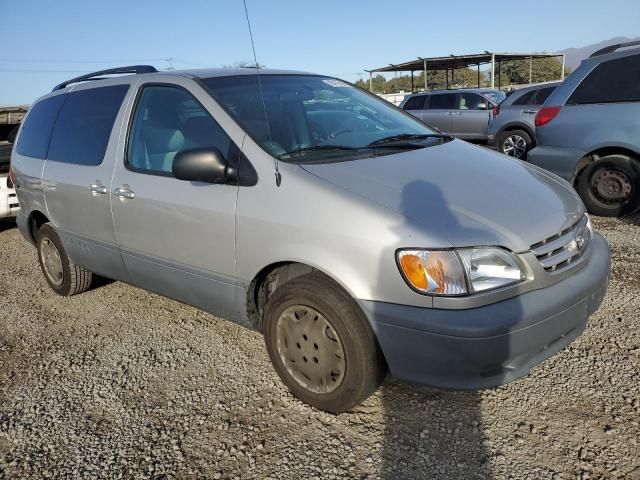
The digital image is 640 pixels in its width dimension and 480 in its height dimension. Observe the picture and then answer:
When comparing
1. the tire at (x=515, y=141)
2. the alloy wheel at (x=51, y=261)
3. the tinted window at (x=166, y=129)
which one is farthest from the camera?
the tire at (x=515, y=141)

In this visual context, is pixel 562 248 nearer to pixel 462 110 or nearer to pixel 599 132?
pixel 599 132

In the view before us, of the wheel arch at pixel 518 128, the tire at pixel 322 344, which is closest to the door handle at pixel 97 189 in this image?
the tire at pixel 322 344

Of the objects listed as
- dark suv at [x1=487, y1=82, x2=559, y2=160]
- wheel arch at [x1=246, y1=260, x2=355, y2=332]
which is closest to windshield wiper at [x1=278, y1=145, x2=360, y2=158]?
wheel arch at [x1=246, y1=260, x2=355, y2=332]

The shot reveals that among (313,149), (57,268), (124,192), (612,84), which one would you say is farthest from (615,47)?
(57,268)

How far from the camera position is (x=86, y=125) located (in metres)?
3.87

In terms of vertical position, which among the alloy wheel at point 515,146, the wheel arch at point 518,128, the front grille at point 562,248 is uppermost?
the wheel arch at point 518,128

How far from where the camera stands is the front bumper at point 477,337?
85.9 inches

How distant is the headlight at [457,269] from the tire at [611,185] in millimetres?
4255

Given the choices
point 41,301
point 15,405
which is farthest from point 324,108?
point 41,301

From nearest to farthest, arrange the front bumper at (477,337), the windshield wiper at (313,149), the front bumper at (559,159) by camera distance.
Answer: the front bumper at (477,337) < the windshield wiper at (313,149) < the front bumper at (559,159)

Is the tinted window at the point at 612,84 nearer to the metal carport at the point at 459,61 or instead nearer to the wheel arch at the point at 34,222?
the wheel arch at the point at 34,222

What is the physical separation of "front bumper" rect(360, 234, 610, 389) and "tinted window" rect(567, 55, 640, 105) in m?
4.17

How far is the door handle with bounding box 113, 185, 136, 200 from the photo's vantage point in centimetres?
334

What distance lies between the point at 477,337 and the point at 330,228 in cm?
78
